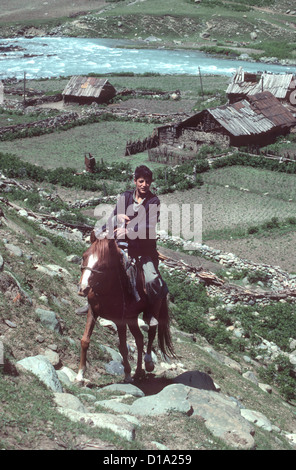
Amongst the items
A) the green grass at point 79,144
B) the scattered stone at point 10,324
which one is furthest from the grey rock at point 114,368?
the green grass at point 79,144

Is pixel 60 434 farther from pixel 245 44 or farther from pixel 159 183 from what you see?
pixel 245 44

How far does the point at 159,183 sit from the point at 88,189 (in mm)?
3599

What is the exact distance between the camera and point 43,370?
7.25 m

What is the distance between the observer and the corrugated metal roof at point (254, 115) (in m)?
34.4

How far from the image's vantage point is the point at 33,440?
564cm

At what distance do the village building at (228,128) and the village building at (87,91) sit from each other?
13253 millimetres

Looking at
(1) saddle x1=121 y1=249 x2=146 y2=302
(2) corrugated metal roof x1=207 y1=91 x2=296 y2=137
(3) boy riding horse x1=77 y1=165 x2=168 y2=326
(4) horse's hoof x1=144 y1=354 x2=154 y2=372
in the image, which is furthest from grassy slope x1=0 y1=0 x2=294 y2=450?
(2) corrugated metal roof x1=207 y1=91 x2=296 y2=137

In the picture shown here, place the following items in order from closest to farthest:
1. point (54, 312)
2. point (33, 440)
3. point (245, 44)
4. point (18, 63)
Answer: point (33, 440) → point (54, 312) → point (18, 63) → point (245, 44)

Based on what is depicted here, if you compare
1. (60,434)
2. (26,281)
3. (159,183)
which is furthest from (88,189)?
(60,434)

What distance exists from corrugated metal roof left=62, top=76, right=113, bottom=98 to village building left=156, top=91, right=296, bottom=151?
13312 mm

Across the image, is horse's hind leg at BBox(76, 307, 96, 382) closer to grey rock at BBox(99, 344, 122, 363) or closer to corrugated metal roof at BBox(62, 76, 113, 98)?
grey rock at BBox(99, 344, 122, 363)

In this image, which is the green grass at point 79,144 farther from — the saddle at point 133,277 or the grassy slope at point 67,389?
the saddle at point 133,277

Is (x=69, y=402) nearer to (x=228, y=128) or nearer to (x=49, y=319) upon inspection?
(x=49, y=319)
